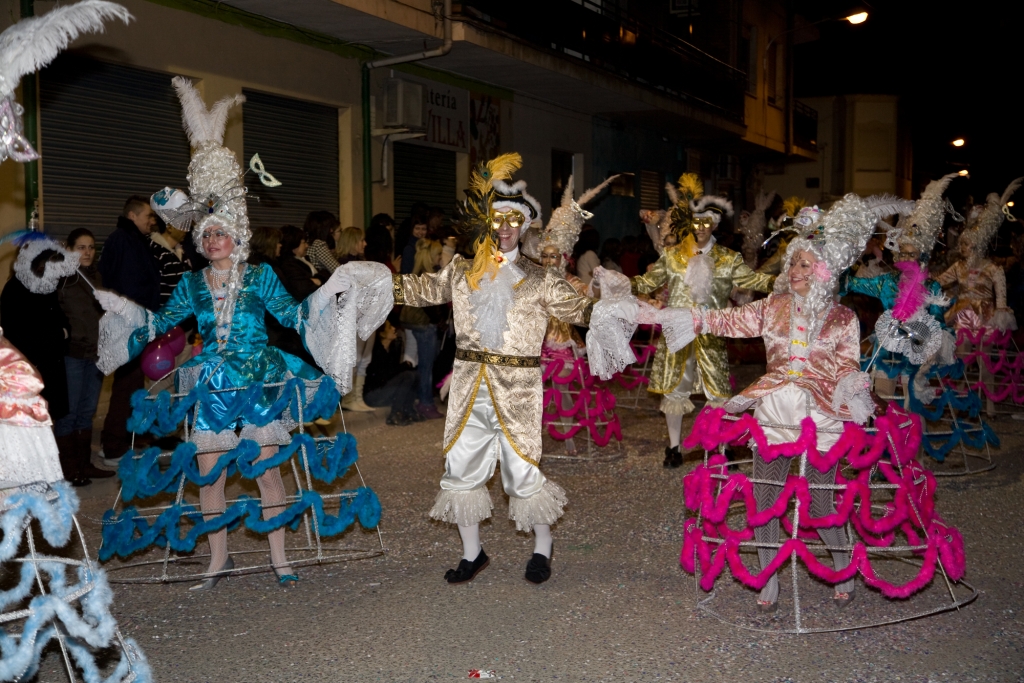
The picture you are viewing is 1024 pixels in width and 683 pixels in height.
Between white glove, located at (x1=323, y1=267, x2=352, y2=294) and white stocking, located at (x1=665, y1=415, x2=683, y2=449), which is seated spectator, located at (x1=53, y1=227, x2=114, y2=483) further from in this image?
white stocking, located at (x1=665, y1=415, x2=683, y2=449)

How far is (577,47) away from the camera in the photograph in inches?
667

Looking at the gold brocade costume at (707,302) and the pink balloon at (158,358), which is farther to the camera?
the gold brocade costume at (707,302)

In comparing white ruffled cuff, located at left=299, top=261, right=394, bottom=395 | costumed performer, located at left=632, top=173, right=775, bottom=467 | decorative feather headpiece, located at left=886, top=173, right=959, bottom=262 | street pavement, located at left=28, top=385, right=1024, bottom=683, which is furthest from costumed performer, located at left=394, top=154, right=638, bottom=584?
decorative feather headpiece, located at left=886, top=173, right=959, bottom=262

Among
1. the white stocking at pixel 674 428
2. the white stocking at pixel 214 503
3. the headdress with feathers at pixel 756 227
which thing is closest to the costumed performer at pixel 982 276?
the headdress with feathers at pixel 756 227

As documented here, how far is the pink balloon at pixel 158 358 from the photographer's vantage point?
23.8 feet

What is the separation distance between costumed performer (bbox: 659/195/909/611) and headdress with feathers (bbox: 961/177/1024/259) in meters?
6.61

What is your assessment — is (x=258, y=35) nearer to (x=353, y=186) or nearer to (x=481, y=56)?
(x=353, y=186)

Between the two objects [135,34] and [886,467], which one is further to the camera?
[135,34]

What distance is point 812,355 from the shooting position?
5395 mm

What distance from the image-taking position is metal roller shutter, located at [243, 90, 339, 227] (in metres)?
12.3

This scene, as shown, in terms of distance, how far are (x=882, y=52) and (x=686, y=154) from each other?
16442 millimetres

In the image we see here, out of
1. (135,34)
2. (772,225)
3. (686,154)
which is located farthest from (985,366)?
(686,154)

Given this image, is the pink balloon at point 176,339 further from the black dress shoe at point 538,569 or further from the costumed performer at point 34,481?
the costumed performer at point 34,481

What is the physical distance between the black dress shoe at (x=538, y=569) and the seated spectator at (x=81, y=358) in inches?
144
